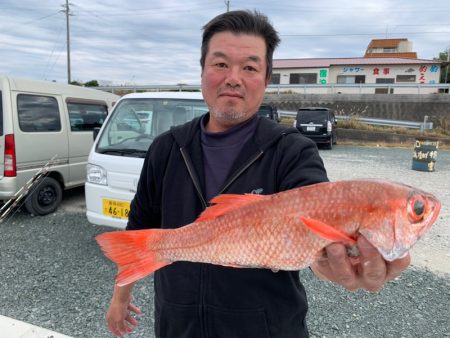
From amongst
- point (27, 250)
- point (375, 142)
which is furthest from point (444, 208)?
point (375, 142)

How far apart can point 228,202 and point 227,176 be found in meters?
0.30

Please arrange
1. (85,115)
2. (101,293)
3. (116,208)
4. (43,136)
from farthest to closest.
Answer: (85,115)
(43,136)
(116,208)
(101,293)

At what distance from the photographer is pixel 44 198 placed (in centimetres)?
671

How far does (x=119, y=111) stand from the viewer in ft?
17.6

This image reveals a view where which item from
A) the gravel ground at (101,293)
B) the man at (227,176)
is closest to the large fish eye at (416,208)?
the man at (227,176)

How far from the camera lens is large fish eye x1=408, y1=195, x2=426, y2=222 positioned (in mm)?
1231

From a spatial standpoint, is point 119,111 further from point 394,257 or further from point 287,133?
point 394,257

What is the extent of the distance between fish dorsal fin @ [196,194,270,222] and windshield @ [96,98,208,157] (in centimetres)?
364

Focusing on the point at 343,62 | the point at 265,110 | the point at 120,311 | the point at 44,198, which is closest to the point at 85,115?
the point at 44,198

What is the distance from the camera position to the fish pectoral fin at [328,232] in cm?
124

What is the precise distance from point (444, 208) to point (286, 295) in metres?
6.99

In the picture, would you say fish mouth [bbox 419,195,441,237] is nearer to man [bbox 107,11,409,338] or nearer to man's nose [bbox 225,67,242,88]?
man [bbox 107,11,409,338]

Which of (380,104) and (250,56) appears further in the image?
(380,104)

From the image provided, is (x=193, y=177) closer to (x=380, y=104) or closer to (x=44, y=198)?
(x=44, y=198)
